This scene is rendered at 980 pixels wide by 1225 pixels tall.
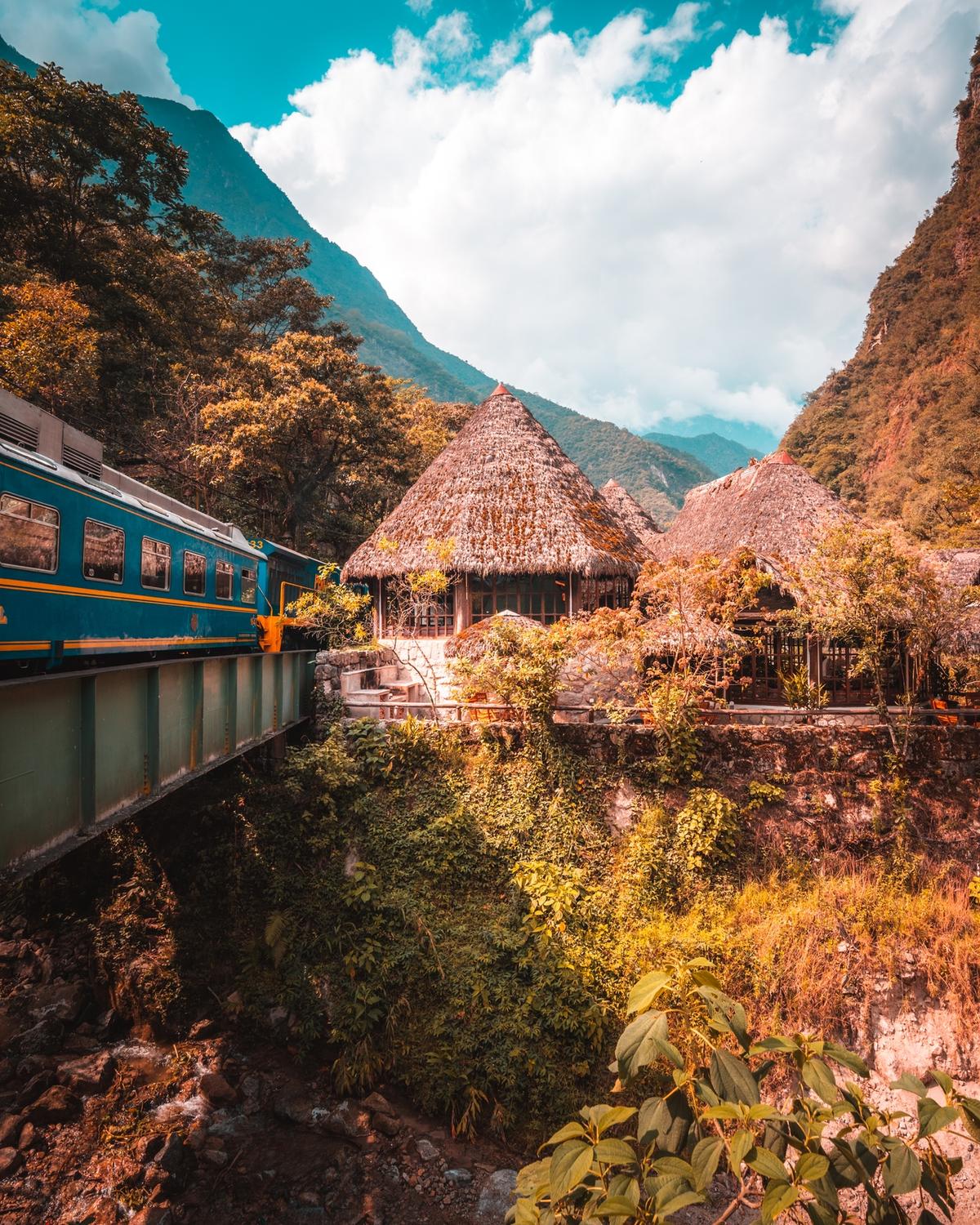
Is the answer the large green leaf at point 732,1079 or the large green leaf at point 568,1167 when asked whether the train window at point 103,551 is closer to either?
the large green leaf at point 568,1167

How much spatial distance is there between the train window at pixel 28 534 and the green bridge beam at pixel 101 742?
1701 mm

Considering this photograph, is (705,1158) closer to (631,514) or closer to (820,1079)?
(820,1079)

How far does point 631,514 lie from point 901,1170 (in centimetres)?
2731

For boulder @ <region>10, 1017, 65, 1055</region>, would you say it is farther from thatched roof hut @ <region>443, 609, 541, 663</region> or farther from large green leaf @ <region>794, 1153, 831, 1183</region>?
large green leaf @ <region>794, 1153, 831, 1183</region>

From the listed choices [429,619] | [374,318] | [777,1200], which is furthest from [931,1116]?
[374,318]

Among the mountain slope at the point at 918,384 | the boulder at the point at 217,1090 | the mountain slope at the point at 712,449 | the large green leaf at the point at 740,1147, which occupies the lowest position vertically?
the boulder at the point at 217,1090

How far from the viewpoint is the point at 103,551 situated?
7.99 m

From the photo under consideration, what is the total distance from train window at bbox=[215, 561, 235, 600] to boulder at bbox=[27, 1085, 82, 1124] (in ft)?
24.8

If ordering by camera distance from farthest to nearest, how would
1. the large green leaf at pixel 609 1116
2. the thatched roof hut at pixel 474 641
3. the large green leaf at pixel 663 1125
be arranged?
the thatched roof hut at pixel 474 641 → the large green leaf at pixel 663 1125 → the large green leaf at pixel 609 1116

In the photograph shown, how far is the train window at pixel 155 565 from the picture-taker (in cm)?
898

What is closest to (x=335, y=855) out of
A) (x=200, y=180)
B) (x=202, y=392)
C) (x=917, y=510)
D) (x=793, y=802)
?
(x=793, y=802)

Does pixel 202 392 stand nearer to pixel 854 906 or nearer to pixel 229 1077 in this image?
pixel 229 1077

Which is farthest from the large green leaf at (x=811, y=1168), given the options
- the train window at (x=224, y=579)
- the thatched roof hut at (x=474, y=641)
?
the train window at (x=224, y=579)

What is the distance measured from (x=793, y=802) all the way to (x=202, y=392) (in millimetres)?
22062
